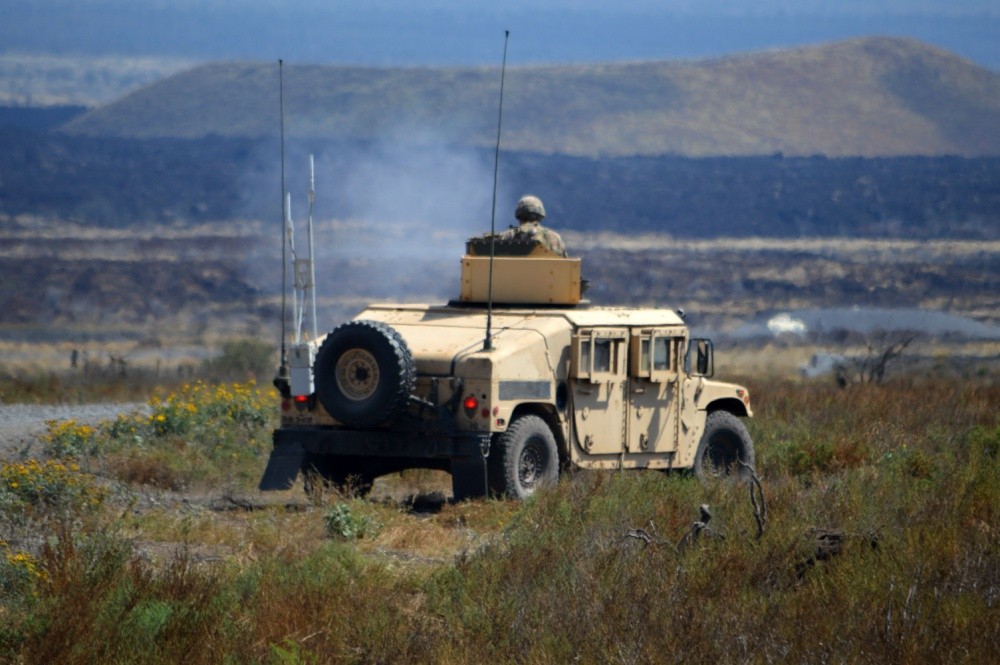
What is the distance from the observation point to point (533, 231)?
17.0 m

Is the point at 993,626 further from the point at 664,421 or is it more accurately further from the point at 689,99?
the point at 689,99

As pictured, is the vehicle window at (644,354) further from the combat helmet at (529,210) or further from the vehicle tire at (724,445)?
the combat helmet at (529,210)

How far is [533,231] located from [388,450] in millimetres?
3018

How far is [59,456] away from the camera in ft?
57.4

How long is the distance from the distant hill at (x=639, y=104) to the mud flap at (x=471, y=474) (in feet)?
226

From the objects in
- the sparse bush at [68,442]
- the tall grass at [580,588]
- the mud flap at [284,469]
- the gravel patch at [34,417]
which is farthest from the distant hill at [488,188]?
the tall grass at [580,588]

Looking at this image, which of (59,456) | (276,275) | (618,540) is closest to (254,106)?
(276,275)

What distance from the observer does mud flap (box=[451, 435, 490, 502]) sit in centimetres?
1473

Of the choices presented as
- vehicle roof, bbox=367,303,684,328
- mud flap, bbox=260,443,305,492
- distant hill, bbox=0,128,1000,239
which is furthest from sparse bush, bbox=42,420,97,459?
distant hill, bbox=0,128,1000,239

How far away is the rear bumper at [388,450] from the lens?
14.8 metres

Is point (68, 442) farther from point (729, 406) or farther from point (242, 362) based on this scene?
point (242, 362)

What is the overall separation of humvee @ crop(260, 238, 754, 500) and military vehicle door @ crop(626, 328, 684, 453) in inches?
0.5

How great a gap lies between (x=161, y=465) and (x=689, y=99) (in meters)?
82.9

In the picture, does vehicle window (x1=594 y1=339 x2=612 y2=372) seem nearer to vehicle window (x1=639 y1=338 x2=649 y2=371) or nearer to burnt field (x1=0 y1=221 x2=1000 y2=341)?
vehicle window (x1=639 y1=338 x2=649 y2=371)
